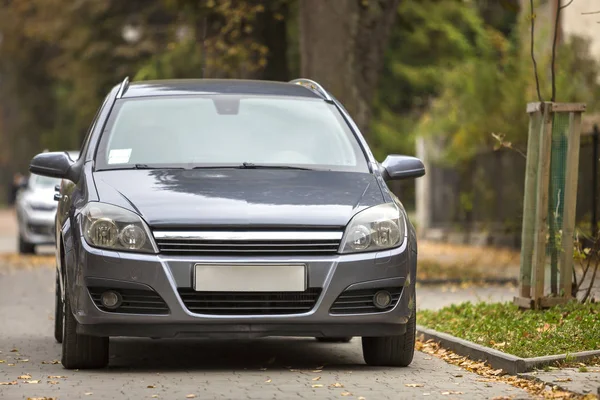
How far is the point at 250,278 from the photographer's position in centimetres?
804

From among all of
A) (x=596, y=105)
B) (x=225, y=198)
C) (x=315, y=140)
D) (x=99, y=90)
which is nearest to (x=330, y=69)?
(x=596, y=105)

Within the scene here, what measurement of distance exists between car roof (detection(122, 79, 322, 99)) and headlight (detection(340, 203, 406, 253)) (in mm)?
1775

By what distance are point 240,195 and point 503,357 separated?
1.92 m

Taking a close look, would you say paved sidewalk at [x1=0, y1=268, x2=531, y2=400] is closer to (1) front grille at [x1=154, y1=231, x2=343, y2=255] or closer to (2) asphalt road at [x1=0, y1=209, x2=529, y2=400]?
(2) asphalt road at [x1=0, y1=209, x2=529, y2=400]

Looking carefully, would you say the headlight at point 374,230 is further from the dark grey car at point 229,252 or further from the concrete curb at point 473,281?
the concrete curb at point 473,281

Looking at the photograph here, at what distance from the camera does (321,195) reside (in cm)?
845

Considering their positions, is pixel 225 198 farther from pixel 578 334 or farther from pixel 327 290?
pixel 578 334

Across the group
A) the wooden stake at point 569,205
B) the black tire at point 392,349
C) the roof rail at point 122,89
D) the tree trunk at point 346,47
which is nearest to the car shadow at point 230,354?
the black tire at point 392,349

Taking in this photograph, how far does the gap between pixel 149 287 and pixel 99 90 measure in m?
28.6

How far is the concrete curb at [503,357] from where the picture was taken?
28.0ft

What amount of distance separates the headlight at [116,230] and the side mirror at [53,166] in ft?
2.91

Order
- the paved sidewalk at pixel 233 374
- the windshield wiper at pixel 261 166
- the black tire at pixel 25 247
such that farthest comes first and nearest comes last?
1. the black tire at pixel 25 247
2. the windshield wiper at pixel 261 166
3. the paved sidewalk at pixel 233 374

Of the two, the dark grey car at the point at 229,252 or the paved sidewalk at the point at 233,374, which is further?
the dark grey car at the point at 229,252

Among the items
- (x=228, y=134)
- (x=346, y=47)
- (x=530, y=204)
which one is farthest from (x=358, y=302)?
(x=346, y=47)
